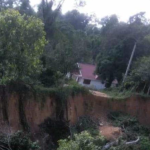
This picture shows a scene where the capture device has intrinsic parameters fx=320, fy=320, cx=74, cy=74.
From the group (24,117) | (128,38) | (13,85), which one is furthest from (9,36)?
(128,38)

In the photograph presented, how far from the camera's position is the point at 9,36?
13.3 m

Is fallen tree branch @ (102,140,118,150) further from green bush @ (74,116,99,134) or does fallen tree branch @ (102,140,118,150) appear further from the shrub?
green bush @ (74,116,99,134)

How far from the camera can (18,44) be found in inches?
531

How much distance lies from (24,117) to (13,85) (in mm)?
1640

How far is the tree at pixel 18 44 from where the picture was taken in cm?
1322

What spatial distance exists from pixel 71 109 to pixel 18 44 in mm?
6569

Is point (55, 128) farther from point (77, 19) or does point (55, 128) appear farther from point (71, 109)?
point (77, 19)

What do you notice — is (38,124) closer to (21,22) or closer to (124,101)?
(21,22)

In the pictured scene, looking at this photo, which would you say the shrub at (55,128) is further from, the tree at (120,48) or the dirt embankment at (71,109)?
the tree at (120,48)

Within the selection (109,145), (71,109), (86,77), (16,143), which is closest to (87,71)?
(86,77)

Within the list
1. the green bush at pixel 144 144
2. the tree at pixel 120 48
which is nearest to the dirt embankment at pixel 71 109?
the green bush at pixel 144 144

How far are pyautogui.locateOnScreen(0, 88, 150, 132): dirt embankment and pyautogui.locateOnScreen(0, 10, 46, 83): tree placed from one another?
1370 millimetres

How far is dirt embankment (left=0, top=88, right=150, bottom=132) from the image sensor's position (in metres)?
14.5

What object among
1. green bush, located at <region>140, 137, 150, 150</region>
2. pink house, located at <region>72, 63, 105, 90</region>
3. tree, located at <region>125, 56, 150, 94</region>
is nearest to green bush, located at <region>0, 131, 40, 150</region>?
green bush, located at <region>140, 137, 150, 150</region>
